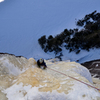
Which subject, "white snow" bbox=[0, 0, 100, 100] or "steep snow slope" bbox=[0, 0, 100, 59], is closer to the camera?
"white snow" bbox=[0, 0, 100, 100]

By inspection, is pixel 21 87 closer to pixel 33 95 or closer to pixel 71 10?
pixel 33 95

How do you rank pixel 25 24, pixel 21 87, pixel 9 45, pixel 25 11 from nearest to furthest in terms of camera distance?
pixel 21 87 → pixel 9 45 → pixel 25 24 → pixel 25 11

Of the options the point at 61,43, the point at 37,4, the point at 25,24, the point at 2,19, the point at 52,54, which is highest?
the point at 37,4

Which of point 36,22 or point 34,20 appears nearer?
point 36,22

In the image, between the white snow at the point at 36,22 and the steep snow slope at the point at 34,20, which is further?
the steep snow slope at the point at 34,20

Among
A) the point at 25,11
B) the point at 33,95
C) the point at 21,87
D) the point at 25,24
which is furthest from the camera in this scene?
the point at 25,11

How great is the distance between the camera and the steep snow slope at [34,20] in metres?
23.5

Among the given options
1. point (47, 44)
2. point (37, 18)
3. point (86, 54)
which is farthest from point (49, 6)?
point (86, 54)

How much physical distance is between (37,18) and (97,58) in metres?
23.3

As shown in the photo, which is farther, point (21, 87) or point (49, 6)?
point (49, 6)

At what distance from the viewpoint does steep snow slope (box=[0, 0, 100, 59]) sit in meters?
23.5

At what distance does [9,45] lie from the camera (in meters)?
23.8

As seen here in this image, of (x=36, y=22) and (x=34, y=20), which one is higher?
(x=34, y=20)

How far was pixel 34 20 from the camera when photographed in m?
29.6
